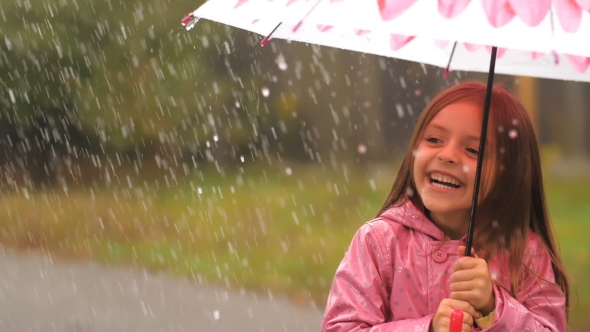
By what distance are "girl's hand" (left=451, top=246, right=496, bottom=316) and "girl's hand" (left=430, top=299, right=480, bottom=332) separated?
2 cm

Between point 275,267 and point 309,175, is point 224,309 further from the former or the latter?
point 309,175

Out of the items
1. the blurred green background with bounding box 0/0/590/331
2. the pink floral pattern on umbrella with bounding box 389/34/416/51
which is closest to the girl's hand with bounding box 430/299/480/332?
the pink floral pattern on umbrella with bounding box 389/34/416/51

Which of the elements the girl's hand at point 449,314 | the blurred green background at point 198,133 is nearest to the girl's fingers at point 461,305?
the girl's hand at point 449,314

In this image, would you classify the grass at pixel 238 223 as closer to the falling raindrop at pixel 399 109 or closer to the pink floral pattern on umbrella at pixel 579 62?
the falling raindrop at pixel 399 109

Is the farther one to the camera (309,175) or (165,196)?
(309,175)

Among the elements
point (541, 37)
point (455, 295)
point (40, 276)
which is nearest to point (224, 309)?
point (40, 276)

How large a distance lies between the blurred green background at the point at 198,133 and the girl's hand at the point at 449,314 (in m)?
6.78

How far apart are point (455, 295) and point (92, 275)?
6121 mm

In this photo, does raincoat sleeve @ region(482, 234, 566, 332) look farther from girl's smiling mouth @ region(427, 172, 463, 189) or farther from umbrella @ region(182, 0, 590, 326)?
girl's smiling mouth @ region(427, 172, 463, 189)

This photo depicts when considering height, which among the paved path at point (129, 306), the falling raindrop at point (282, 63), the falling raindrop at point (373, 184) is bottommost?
the paved path at point (129, 306)

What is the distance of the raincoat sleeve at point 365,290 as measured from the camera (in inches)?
102

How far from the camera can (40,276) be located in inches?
316

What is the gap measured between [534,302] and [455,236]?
0.35 m

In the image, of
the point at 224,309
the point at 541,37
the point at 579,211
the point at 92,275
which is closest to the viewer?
the point at 541,37
